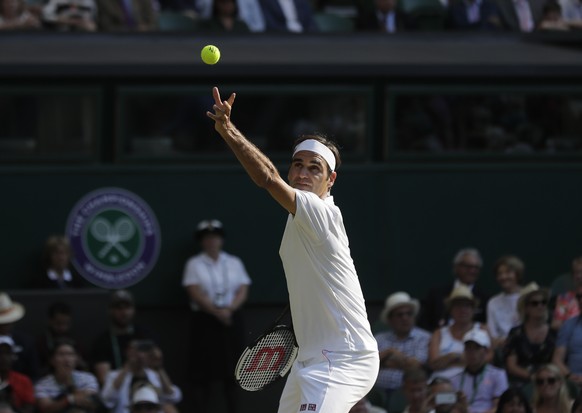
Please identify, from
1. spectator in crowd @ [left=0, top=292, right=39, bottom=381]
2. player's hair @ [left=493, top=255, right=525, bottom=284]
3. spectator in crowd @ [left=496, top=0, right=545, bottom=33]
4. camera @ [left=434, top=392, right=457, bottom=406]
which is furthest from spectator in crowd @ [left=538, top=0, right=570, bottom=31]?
spectator in crowd @ [left=0, top=292, right=39, bottom=381]

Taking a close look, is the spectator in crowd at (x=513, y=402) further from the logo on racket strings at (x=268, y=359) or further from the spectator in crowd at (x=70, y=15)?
the spectator in crowd at (x=70, y=15)

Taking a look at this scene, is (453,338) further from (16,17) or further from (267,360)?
(16,17)

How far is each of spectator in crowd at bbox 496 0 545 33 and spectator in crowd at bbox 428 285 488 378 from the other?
3.41 metres

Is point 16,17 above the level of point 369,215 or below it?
above

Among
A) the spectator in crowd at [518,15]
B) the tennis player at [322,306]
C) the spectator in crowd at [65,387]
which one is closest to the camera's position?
the tennis player at [322,306]

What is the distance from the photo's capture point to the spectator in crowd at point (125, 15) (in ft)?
41.5

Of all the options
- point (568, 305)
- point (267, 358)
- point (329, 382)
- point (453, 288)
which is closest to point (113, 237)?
point (453, 288)

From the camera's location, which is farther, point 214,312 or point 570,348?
point 214,312

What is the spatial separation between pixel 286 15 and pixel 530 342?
13.1ft

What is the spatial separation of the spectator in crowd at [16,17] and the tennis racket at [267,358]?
19.5 ft

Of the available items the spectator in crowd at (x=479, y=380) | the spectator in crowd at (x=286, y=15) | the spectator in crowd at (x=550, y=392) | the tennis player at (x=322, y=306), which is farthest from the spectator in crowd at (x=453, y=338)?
the tennis player at (x=322, y=306)

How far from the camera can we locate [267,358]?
731cm

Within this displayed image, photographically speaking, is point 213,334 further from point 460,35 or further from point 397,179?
point 460,35

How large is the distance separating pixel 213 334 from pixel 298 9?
3.20 metres
